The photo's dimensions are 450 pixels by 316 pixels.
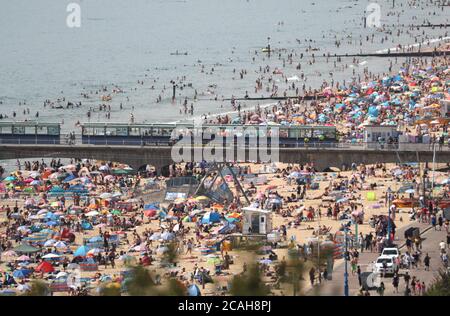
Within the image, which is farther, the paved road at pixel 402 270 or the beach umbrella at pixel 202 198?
the beach umbrella at pixel 202 198

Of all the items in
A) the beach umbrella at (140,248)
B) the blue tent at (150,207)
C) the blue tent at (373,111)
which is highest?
the blue tent at (373,111)

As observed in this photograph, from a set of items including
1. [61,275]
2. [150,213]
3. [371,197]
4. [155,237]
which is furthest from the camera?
[371,197]

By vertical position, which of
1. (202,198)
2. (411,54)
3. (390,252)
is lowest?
(202,198)

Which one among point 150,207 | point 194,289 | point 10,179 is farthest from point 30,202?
point 194,289

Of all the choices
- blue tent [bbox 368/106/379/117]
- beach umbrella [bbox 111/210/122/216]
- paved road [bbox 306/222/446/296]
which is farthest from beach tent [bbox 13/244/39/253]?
blue tent [bbox 368/106/379/117]

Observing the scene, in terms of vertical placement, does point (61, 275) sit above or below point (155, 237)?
below

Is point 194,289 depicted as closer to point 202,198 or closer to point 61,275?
point 61,275

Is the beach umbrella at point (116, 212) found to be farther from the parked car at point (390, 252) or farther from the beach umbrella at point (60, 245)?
the parked car at point (390, 252)

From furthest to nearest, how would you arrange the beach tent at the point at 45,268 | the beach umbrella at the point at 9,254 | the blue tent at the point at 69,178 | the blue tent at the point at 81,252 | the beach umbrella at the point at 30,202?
the blue tent at the point at 69,178, the beach umbrella at the point at 30,202, the beach umbrella at the point at 9,254, the blue tent at the point at 81,252, the beach tent at the point at 45,268

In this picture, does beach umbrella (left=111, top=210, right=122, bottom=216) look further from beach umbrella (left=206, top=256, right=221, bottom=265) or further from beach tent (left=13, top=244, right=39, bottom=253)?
beach umbrella (left=206, top=256, right=221, bottom=265)

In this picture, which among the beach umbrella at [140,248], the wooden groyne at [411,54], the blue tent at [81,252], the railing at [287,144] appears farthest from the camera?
the wooden groyne at [411,54]

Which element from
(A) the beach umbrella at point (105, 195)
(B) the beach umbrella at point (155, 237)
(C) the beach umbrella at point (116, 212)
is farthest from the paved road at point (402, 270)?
(A) the beach umbrella at point (105, 195)

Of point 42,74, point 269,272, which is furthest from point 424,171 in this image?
point 42,74
